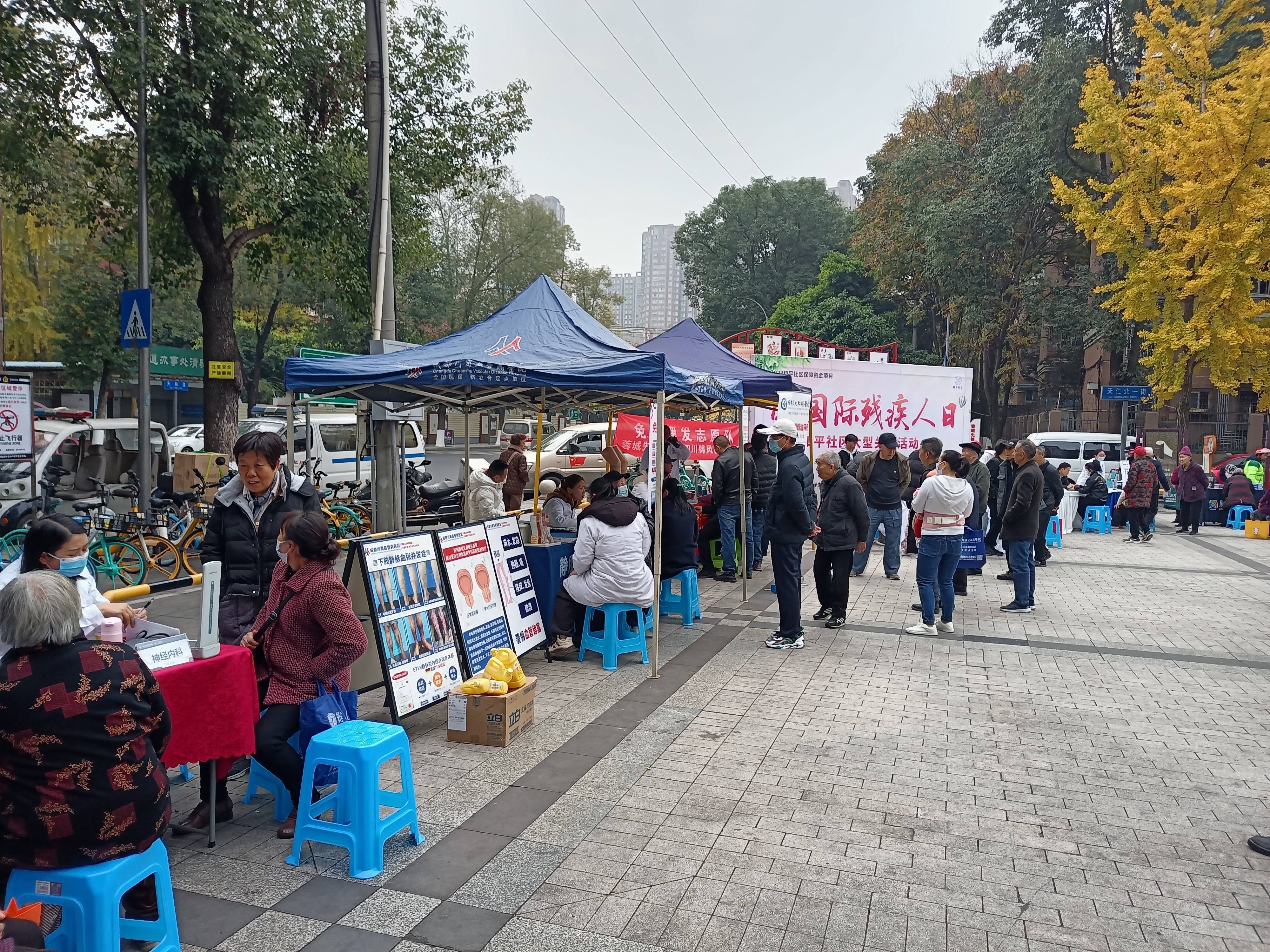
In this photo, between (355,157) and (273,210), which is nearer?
(273,210)

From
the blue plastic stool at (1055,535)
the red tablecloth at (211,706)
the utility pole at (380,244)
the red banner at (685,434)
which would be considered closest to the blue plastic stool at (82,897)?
the red tablecloth at (211,706)

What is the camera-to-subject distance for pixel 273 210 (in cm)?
1279

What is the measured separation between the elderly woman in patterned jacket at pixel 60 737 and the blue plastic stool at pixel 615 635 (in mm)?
4303

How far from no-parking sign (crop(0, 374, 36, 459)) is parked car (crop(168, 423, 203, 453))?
44.7 feet

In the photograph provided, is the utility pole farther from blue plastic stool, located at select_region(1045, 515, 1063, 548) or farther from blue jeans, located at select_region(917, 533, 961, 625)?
blue plastic stool, located at select_region(1045, 515, 1063, 548)

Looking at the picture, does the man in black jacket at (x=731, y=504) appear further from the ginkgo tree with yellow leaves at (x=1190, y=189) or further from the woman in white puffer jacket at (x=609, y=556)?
the ginkgo tree with yellow leaves at (x=1190, y=189)

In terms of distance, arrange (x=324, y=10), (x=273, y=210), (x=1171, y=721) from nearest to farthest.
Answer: (x=1171, y=721) < (x=273, y=210) < (x=324, y=10)

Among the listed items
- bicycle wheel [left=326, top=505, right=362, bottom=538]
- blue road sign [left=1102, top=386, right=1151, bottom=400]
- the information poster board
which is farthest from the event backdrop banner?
the information poster board

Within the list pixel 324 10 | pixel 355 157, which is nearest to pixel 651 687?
pixel 355 157

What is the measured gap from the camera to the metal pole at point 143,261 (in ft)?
36.5

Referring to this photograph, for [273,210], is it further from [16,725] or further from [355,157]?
[16,725]

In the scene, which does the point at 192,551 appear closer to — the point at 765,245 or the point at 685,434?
the point at 685,434

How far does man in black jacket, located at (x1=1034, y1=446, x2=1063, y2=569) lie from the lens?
11.5 metres

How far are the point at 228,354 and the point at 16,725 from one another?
42.1 feet
